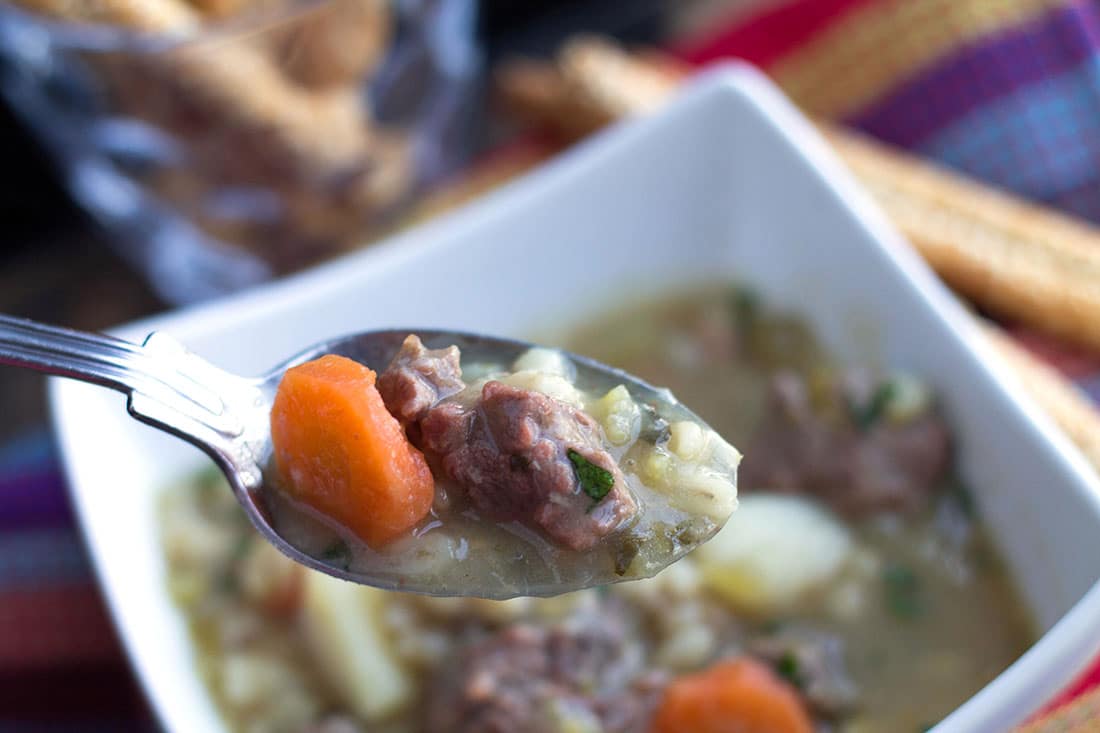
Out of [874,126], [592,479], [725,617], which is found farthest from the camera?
[874,126]

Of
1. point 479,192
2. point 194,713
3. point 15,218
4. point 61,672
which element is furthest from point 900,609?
point 15,218

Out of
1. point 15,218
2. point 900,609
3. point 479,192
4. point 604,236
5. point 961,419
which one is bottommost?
point 900,609

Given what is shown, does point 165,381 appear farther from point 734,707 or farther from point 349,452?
point 734,707

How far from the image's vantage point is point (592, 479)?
1.37 m

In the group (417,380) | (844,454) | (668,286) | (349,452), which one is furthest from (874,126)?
(349,452)

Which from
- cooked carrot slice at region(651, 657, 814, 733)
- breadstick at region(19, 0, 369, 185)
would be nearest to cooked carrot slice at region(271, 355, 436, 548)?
cooked carrot slice at region(651, 657, 814, 733)

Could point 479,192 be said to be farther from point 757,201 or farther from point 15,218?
point 15,218

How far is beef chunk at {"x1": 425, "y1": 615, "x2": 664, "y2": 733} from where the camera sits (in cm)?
182

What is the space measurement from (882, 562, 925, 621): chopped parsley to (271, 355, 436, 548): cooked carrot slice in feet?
3.25

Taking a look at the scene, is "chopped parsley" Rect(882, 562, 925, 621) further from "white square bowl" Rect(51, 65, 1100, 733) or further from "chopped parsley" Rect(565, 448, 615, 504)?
"chopped parsley" Rect(565, 448, 615, 504)

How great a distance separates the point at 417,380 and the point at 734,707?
0.80 meters

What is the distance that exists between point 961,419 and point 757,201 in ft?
2.17

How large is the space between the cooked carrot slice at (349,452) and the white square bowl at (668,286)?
0.55 metres

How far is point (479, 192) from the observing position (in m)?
2.84
